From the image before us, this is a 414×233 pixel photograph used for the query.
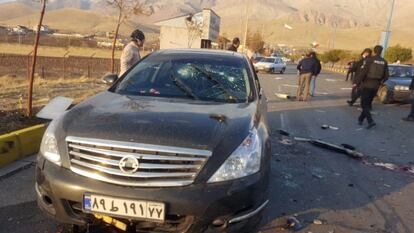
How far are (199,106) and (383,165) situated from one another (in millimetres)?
3967

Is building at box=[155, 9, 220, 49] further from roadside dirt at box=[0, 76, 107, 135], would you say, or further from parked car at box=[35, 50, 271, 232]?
parked car at box=[35, 50, 271, 232]

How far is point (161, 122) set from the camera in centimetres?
353

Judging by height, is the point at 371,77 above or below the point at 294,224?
above

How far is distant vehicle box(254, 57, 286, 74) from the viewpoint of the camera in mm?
32938

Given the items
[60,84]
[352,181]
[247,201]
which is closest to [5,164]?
[247,201]

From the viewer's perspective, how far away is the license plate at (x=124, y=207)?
3078 mm

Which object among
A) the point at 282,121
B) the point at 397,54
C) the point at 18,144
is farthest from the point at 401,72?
the point at 397,54

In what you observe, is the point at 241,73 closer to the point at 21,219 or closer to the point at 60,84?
the point at 21,219

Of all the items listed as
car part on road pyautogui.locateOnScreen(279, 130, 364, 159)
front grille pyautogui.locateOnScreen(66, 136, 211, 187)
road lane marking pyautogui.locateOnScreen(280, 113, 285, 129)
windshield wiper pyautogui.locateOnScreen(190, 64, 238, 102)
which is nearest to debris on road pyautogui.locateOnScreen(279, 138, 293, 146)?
car part on road pyautogui.locateOnScreen(279, 130, 364, 159)

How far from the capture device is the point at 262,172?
350 cm

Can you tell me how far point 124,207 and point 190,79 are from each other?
214 centimetres

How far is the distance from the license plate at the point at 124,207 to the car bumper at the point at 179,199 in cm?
3

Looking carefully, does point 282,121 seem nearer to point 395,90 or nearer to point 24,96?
point 395,90

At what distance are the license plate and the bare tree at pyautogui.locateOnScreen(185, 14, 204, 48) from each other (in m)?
28.8
